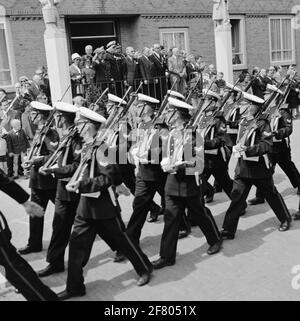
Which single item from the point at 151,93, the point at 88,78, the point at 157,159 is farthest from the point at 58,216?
the point at 151,93

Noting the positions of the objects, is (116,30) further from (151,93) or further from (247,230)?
(247,230)

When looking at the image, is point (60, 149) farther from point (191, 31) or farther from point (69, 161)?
point (191, 31)

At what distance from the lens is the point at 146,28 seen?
1753 centimetres

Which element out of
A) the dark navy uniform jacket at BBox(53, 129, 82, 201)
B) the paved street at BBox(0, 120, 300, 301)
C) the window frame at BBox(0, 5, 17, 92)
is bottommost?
the paved street at BBox(0, 120, 300, 301)

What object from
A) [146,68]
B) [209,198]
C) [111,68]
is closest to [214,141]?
[209,198]

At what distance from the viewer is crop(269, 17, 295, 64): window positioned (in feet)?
72.6

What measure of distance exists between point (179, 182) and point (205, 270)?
40.5 inches

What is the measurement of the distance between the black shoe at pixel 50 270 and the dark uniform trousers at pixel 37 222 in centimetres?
71

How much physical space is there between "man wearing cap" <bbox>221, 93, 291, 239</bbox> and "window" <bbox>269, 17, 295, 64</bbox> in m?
17.2

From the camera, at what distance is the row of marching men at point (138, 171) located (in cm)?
466

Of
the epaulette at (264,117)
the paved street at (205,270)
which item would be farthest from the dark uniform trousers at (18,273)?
the epaulette at (264,117)

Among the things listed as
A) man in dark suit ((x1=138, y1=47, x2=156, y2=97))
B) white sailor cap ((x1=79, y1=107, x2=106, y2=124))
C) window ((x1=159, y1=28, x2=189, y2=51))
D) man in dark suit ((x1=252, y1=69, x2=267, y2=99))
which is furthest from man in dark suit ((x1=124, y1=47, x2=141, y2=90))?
white sailor cap ((x1=79, y1=107, x2=106, y2=124))

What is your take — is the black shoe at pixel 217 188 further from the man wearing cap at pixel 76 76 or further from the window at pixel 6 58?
the window at pixel 6 58

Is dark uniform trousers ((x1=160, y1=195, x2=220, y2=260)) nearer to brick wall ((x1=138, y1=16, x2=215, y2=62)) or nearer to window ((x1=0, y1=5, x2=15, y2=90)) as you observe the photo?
window ((x1=0, y1=5, x2=15, y2=90))
